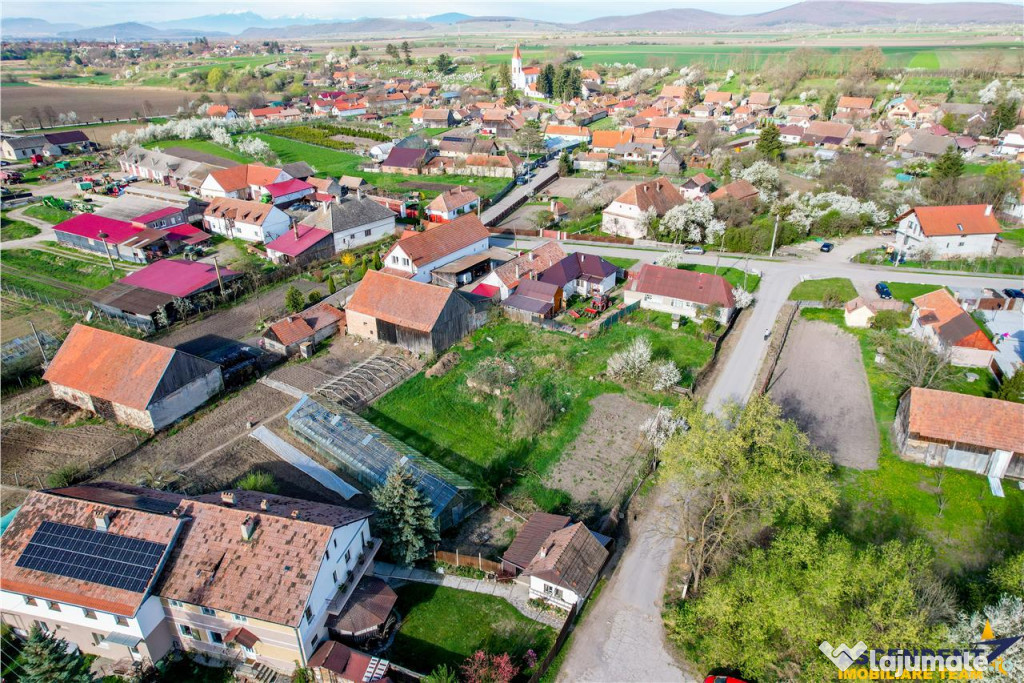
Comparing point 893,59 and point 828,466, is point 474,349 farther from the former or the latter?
point 893,59

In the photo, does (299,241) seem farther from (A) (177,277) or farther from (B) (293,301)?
(B) (293,301)

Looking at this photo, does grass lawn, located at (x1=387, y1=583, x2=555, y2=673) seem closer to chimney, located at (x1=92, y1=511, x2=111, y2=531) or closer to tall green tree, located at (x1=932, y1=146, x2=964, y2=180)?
chimney, located at (x1=92, y1=511, x2=111, y2=531)

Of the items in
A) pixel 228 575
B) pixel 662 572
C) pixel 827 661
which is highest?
pixel 228 575

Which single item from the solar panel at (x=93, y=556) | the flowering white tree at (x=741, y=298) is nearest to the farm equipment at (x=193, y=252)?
the solar panel at (x=93, y=556)

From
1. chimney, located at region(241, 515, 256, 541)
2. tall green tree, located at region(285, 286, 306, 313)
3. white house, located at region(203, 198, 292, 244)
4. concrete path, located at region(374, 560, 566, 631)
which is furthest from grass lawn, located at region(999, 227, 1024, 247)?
white house, located at region(203, 198, 292, 244)

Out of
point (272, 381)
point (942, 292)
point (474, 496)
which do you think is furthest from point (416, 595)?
point (942, 292)
